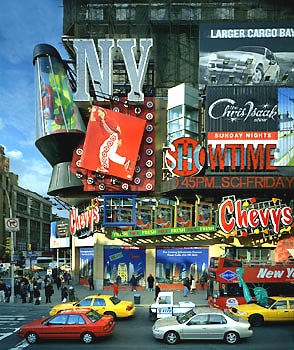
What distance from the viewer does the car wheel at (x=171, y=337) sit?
696 inches

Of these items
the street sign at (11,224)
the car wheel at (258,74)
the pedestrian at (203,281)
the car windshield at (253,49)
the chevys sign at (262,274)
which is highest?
the car windshield at (253,49)

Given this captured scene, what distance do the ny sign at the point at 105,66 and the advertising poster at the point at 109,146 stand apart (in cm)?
282

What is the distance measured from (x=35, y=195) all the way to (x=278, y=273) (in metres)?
120

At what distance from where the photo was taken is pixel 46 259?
282 feet

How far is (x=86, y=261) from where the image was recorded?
42688mm

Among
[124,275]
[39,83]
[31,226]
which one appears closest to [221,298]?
[124,275]

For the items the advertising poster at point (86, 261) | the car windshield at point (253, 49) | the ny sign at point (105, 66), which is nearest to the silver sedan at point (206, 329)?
the advertising poster at point (86, 261)

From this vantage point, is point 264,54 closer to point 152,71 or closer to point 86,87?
point 152,71

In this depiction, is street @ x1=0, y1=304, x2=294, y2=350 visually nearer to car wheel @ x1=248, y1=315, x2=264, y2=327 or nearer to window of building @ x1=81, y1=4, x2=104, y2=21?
car wheel @ x1=248, y1=315, x2=264, y2=327

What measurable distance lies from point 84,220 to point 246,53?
25.7m

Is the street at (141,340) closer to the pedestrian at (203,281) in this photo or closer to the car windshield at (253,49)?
the pedestrian at (203,281)

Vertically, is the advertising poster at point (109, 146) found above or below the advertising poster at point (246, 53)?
below

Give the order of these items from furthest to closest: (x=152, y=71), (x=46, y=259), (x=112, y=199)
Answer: (x=46, y=259) < (x=152, y=71) < (x=112, y=199)

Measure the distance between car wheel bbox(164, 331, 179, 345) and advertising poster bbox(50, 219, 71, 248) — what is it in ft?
128
